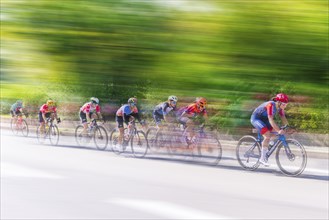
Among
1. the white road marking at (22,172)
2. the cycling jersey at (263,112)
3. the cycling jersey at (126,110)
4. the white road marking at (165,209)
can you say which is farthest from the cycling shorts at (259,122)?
the white road marking at (22,172)

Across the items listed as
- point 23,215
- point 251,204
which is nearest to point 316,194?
point 251,204

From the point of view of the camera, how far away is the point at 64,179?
5000 millimetres

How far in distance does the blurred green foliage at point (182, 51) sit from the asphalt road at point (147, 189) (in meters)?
2.30

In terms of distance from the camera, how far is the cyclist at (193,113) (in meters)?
0.50

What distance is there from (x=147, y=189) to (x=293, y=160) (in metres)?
1.71

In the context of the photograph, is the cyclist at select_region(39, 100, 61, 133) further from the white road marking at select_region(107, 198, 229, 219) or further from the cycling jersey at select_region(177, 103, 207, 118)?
the white road marking at select_region(107, 198, 229, 219)

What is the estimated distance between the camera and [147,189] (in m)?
4.53

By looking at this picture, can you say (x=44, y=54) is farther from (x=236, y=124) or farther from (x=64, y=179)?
(x=64, y=179)

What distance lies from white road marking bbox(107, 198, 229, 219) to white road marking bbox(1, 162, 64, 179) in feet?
4.23

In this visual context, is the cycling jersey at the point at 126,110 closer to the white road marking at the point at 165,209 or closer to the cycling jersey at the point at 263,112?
the cycling jersey at the point at 263,112

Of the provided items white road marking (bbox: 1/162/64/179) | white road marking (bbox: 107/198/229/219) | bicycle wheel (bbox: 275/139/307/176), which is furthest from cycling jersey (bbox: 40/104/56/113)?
bicycle wheel (bbox: 275/139/307/176)

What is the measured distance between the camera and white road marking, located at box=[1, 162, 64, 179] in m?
5.16

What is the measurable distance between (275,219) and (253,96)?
3.26m

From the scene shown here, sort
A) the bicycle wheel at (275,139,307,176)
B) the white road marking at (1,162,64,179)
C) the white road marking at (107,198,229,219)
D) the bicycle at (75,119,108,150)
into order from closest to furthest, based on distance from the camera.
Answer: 1. the bicycle at (75,119,108,150)
2. the white road marking at (107,198,229,219)
3. the white road marking at (1,162,64,179)
4. the bicycle wheel at (275,139,307,176)
